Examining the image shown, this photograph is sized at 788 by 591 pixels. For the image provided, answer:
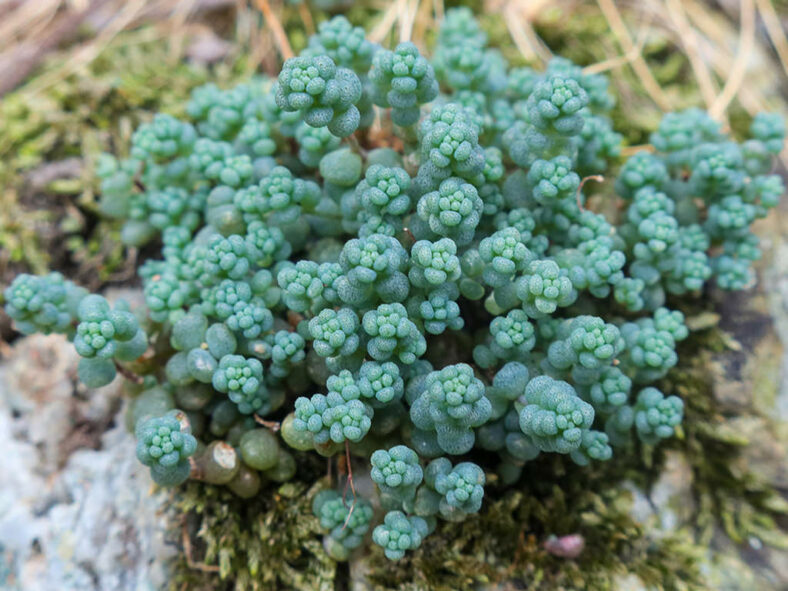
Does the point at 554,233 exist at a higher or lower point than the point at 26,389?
higher

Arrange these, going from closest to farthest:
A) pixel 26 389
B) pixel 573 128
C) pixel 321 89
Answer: pixel 321 89 < pixel 573 128 < pixel 26 389

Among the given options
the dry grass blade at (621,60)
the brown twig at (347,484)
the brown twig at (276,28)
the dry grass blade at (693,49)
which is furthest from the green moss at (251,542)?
the dry grass blade at (693,49)

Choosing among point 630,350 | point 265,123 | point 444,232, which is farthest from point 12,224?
point 630,350

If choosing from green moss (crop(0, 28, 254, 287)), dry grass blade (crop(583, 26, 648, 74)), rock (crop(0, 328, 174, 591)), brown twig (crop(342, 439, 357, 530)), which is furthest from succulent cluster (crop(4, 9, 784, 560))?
dry grass blade (crop(583, 26, 648, 74))

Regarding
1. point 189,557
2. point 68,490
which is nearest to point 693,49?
point 189,557

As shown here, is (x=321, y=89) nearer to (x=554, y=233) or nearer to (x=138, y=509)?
(x=554, y=233)

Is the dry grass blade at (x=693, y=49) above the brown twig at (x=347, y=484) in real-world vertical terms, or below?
above

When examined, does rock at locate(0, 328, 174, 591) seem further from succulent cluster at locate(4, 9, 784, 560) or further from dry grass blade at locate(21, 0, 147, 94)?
dry grass blade at locate(21, 0, 147, 94)

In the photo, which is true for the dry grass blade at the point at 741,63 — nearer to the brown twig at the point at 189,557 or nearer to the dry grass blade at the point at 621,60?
the dry grass blade at the point at 621,60
